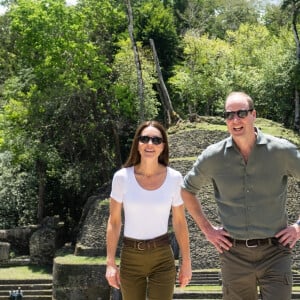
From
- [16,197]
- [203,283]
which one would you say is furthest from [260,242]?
[16,197]

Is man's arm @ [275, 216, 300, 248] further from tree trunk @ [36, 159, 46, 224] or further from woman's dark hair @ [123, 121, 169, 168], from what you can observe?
tree trunk @ [36, 159, 46, 224]

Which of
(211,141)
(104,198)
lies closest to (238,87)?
(211,141)

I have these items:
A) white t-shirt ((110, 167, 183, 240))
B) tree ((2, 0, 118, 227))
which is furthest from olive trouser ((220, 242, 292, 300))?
tree ((2, 0, 118, 227))

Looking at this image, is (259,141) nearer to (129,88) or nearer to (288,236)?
(288,236)

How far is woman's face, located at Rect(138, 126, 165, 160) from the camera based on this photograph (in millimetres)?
4742

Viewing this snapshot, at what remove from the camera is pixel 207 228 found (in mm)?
4484

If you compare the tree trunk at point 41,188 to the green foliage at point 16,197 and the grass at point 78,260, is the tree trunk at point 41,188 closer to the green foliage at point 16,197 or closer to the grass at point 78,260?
the green foliage at point 16,197

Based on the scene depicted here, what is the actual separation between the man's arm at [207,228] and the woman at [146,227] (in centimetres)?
9

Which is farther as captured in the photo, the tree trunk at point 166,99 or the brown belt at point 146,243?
the tree trunk at point 166,99

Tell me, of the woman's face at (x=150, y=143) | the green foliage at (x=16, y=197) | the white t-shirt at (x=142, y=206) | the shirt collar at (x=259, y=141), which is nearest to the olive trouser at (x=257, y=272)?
the white t-shirt at (x=142, y=206)

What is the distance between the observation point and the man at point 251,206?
13.9 feet

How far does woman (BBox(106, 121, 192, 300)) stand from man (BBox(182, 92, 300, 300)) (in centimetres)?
40

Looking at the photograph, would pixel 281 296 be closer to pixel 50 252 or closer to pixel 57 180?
pixel 50 252

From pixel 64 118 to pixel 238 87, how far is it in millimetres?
13024
